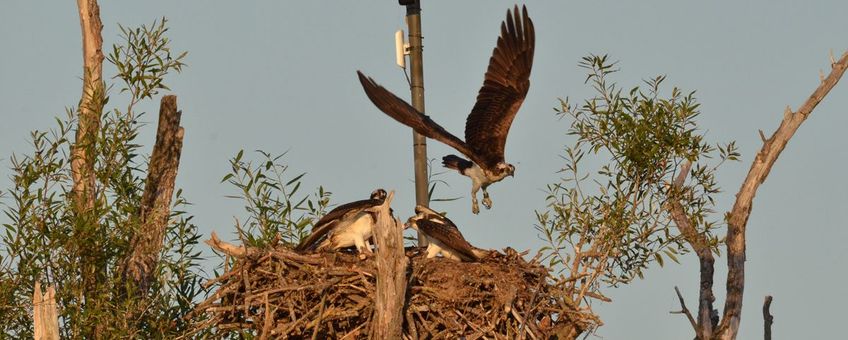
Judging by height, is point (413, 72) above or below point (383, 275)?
above

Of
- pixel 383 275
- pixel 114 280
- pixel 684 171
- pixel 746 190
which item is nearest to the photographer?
pixel 383 275

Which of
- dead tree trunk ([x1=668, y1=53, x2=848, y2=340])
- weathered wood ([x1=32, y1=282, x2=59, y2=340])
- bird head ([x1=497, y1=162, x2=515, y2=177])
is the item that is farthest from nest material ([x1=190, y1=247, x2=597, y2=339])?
dead tree trunk ([x1=668, y1=53, x2=848, y2=340])

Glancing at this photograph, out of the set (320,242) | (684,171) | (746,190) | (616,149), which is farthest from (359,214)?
(746,190)

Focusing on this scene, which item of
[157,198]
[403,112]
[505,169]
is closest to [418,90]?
[403,112]

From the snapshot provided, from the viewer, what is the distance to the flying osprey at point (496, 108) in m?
16.4

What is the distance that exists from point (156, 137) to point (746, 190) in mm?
6990

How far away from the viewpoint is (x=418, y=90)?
15.5 m

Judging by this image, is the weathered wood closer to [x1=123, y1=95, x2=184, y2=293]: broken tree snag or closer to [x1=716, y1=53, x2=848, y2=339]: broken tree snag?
[x1=123, y1=95, x2=184, y2=293]: broken tree snag

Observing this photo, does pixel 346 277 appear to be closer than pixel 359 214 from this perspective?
Yes

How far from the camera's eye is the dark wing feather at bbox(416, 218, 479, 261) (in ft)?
46.8

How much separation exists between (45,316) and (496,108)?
5.73 meters

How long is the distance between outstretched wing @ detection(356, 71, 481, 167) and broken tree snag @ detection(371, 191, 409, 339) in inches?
112

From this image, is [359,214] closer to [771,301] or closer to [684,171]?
[684,171]

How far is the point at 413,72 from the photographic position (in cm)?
1534
